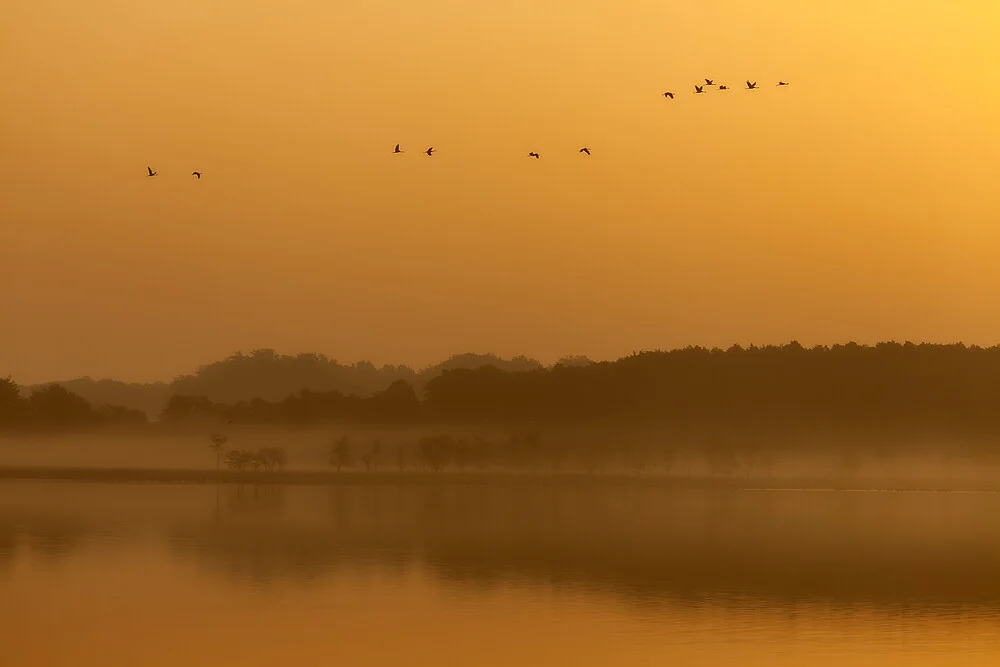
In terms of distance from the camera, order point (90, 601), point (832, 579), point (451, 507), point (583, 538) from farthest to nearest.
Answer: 1. point (451, 507)
2. point (583, 538)
3. point (832, 579)
4. point (90, 601)

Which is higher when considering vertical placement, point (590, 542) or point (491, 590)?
point (590, 542)

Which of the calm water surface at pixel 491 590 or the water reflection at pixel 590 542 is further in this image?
the water reflection at pixel 590 542

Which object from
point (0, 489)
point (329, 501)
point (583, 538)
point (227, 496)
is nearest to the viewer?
point (583, 538)

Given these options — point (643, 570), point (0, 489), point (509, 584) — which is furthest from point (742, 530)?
point (0, 489)

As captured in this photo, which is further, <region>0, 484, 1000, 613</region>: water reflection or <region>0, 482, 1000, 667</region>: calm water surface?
<region>0, 484, 1000, 613</region>: water reflection

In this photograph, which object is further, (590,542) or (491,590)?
(590,542)

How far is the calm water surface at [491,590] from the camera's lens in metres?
51.4

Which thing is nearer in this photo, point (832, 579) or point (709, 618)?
point (709, 618)

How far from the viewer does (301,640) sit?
52.8 meters

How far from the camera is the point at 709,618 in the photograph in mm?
59156

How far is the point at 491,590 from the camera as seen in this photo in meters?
68.9

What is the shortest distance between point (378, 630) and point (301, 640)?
3.67 meters

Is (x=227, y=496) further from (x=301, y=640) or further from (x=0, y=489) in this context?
(x=301, y=640)

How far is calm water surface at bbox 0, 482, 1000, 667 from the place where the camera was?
51406 mm
